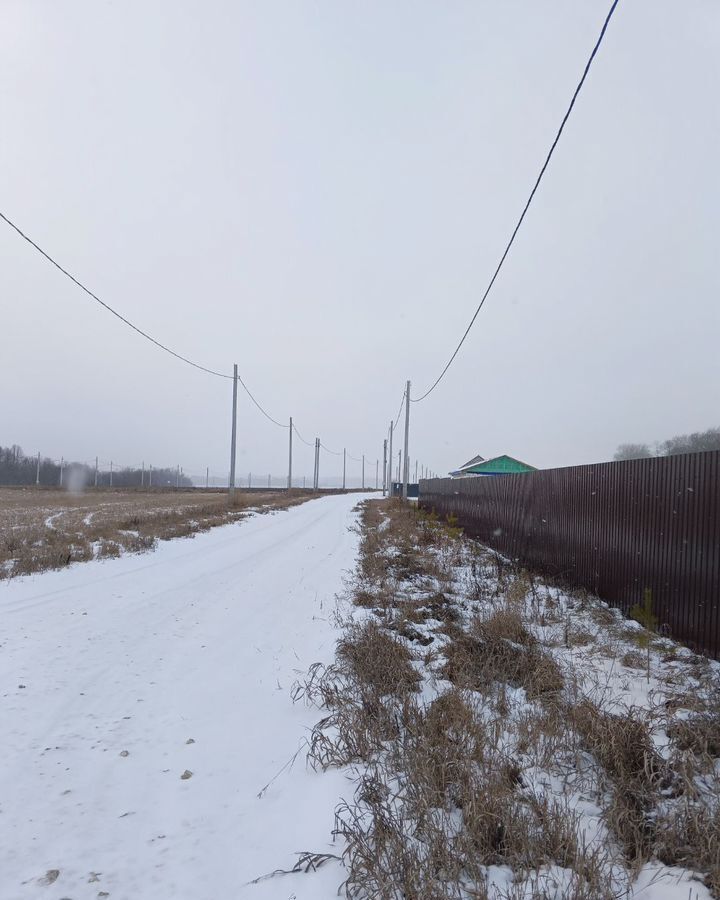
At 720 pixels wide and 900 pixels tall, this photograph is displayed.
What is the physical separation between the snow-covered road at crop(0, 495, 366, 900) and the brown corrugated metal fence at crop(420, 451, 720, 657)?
3.56m

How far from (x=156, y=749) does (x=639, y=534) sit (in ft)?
18.2

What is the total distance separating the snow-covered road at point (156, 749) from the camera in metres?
2.27

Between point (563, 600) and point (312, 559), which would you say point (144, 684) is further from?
point (312, 559)

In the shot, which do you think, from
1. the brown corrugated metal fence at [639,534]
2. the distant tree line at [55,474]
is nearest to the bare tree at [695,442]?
the brown corrugated metal fence at [639,534]

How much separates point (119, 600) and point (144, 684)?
3115mm

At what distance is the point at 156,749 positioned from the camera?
127 inches

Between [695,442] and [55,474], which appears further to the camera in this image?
[55,474]

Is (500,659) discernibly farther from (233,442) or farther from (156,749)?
(233,442)

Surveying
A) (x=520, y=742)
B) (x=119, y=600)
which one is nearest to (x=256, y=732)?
(x=520, y=742)

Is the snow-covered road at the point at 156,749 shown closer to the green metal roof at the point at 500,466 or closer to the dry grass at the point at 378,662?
the dry grass at the point at 378,662

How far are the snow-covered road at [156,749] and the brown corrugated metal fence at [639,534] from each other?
3.56 m

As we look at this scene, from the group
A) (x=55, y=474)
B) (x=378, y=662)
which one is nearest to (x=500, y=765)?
(x=378, y=662)

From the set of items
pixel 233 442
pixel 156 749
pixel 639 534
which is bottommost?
pixel 156 749

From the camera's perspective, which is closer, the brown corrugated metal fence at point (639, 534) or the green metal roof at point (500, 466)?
the brown corrugated metal fence at point (639, 534)
